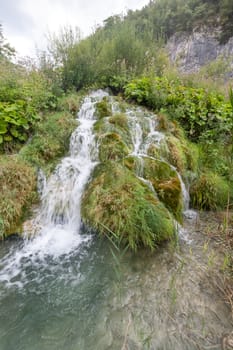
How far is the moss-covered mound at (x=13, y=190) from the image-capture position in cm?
234

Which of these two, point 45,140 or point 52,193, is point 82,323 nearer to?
point 52,193

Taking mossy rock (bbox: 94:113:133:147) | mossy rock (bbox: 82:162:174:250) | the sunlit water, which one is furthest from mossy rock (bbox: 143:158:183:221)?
mossy rock (bbox: 94:113:133:147)

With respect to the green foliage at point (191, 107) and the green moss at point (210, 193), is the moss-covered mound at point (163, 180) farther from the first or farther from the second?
the green foliage at point (191, 107)

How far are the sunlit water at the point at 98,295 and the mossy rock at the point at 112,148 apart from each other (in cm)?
109

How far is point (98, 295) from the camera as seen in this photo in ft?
5.42

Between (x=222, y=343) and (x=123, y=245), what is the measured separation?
1150mm

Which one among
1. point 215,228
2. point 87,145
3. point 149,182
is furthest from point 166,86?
point 215,228

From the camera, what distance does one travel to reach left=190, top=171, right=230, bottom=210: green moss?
2.98 metres

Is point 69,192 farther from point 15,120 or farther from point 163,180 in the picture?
point 15,120

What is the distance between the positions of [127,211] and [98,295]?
879 mm

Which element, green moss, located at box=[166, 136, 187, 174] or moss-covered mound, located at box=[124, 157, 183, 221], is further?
green moss, located at box=[166, 136, 187, 174]

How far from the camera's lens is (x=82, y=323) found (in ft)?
4.69

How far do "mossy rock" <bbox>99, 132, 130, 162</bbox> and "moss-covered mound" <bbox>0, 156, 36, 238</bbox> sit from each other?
1196 millimetres

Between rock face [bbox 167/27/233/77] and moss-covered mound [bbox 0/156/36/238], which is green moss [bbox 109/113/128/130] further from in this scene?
rock face [bbox 167/27/233/77]
